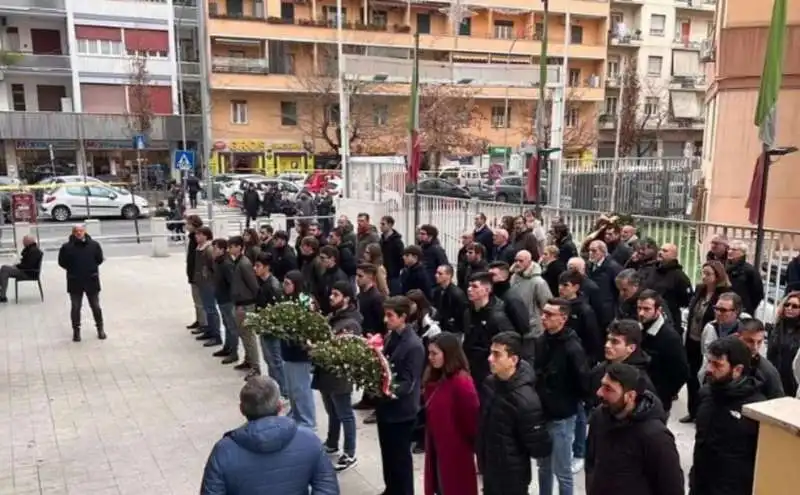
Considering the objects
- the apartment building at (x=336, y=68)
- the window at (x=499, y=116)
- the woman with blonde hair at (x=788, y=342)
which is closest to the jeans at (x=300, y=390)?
the woman with blonde hair at (x=788, y=342)

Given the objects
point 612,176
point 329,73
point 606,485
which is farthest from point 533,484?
point 329,73

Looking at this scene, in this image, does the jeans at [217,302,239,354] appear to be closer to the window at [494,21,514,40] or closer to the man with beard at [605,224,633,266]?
the man with beard at [605,224,633,266]

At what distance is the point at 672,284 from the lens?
22.5ft

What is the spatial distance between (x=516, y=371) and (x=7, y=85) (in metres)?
41.2

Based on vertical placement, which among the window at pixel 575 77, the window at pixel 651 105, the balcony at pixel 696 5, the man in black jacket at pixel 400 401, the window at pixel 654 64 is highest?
the balcony at pixel 696 5

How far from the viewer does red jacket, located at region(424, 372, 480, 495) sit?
428 cm

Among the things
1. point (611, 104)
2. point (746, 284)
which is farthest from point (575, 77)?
point (746, 284)

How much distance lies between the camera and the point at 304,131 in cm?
4344

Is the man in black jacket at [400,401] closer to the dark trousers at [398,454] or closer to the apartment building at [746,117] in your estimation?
the dark trousers at [398,454]

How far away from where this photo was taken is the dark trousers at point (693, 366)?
6.33 metres

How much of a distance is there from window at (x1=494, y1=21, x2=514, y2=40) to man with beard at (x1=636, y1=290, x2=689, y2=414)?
4567 centimetres

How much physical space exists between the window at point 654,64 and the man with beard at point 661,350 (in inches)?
2062

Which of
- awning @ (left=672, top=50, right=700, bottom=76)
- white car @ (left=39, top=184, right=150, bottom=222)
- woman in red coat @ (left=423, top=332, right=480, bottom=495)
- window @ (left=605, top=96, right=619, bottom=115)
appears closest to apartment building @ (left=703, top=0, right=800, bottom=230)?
woman in red coat @ (left=423, top=332, right=480, bottom=495)

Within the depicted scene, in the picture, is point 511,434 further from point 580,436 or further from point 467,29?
point 467,29
